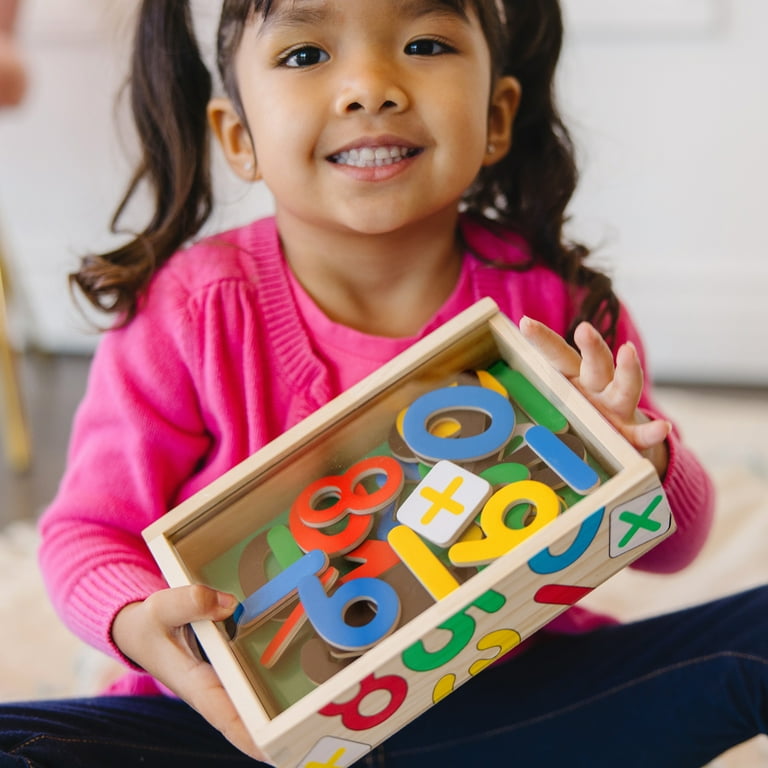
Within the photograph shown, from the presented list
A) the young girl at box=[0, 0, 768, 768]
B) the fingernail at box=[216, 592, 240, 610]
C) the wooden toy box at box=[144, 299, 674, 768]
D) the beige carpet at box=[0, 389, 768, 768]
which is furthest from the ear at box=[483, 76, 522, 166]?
the beige carpet at box=[0, 389, 768, 768]

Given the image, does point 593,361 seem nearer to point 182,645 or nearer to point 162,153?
point 182,645

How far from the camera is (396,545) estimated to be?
0.62m

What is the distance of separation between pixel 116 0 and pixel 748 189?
973 millimetres

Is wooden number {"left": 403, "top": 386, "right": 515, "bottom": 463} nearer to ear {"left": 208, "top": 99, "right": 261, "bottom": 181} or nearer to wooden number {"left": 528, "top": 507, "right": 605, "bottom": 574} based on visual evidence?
wooden number {"left": 528, "top": 507, "right": 605, "bottom": 574}

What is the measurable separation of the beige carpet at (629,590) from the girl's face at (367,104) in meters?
0.66

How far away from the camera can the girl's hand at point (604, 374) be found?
0.66 metres

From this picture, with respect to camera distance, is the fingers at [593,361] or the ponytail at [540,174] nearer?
the fingers at [593,361]

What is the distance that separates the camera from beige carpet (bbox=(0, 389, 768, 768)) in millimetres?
1163

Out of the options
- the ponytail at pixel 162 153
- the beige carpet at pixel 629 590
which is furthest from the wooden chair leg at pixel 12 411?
the ponytail at pixel 162 153

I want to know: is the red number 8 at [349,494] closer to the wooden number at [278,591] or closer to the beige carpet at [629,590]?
the wooden number at [278,591]

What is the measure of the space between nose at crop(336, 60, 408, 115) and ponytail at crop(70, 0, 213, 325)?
0.22 metres

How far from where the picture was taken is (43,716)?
0.75m

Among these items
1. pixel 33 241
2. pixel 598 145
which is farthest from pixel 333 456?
pixel 33 241

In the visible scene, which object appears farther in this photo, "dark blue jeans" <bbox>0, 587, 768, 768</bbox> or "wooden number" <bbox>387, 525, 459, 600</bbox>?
"dark blue jeans" <bbox>0, 587, 768, 768</bbox>
